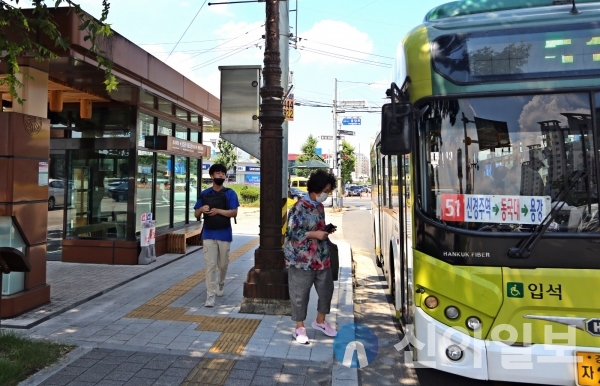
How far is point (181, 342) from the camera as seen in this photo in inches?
179

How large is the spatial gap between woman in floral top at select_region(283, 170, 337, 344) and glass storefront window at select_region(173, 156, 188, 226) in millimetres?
7027

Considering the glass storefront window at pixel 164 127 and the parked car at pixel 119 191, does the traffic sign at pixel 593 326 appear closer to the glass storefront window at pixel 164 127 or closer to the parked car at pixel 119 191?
the parked car at pixel 119 191

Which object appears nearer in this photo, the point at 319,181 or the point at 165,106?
the point at 319,181

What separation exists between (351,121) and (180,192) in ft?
88.9

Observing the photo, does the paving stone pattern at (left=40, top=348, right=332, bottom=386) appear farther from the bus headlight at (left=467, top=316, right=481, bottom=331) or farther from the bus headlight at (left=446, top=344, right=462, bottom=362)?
the bus headlight at (left=467, top=316, right=481, bottom=331)

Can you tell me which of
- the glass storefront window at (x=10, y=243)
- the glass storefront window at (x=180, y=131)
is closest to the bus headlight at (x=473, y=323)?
the glass storefront window at (x=10, y=243)

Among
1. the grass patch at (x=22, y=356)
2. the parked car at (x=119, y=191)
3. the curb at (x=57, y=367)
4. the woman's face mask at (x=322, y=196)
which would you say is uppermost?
the parked car at (x=119, y=191)

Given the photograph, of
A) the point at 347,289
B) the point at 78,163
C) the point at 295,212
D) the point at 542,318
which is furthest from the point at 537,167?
the point at 78,163

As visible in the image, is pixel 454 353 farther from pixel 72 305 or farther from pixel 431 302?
pixel 72 305

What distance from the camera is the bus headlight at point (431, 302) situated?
3307 millimetres

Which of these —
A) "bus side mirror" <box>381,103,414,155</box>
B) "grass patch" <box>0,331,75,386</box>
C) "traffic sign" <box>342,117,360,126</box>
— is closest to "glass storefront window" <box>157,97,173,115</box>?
"grass patch" <box>0,331,75,386</box>

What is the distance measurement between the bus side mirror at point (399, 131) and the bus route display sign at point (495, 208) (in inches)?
20.1

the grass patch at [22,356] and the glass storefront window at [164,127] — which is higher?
the glass storefront window at [164,127]

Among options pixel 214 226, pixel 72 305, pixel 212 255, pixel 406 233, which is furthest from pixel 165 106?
pixel 406 233
